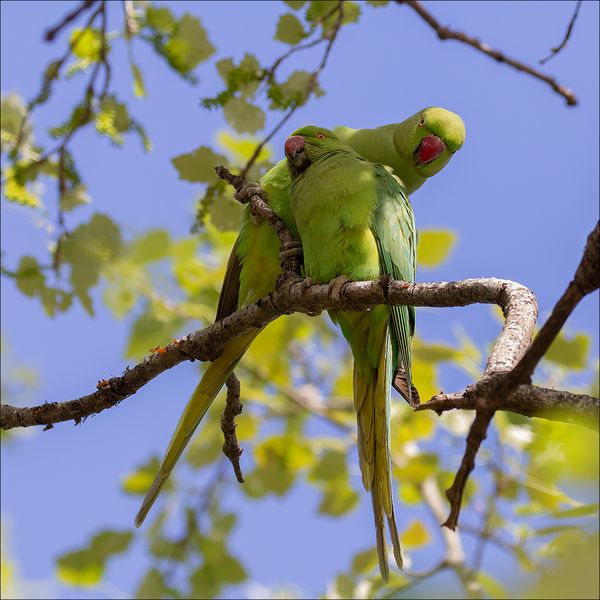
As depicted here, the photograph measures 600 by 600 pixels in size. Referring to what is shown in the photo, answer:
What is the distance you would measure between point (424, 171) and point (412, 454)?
1987mm

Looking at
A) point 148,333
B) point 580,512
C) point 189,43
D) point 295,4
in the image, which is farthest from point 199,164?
point 580,512

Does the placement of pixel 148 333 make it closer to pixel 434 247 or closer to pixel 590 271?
pixel 434 247

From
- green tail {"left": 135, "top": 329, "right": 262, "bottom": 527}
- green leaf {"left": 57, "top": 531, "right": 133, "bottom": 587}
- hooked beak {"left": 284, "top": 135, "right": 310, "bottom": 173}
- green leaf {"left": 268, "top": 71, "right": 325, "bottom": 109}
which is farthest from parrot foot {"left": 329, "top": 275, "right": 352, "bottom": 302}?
green leaf {"left": 57, "top": 531, "right": 133, "bottom": 587}

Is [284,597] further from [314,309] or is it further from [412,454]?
[314,309]

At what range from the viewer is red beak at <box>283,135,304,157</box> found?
123 inches

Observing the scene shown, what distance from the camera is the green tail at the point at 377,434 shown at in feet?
8.66

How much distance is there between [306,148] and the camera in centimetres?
316

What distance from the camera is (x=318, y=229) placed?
2.77 meters

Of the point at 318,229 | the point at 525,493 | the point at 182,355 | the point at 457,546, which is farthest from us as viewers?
the point at 457,546

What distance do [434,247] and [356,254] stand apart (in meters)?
1.70

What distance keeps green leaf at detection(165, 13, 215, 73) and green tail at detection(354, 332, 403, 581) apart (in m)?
1.36

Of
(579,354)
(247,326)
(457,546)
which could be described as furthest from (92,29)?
(457,546)

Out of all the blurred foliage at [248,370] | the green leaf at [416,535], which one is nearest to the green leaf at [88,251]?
the blurred foliage at [248,370]

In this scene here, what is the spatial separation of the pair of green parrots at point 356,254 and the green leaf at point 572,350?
1.98 feet
